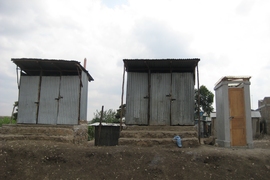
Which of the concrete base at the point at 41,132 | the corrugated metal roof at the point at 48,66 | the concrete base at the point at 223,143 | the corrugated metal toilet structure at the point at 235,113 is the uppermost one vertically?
the corrugated metal roof at the point at 48,66

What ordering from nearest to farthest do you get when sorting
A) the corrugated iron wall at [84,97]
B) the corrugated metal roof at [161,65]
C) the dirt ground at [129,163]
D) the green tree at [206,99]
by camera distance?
the dirt ground at [129,163] < the corrugated metal roof at [161,65] < the corrugated iron wall at [84,97] < the green tree at [206,99]

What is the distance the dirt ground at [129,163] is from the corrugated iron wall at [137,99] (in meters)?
2.33

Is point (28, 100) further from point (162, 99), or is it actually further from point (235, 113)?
point (235, 113)

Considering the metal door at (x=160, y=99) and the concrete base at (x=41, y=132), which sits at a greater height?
the metal door at (x=160, y=99)

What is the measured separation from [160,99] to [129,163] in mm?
4301

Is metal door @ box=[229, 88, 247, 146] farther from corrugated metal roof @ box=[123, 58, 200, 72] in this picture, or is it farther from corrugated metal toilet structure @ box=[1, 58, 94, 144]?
corrugated metal toilet structure @ box=[1, 58, 94, 144]

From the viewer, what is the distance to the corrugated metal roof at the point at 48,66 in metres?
11.5

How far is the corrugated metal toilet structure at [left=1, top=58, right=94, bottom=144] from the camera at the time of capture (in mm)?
11883

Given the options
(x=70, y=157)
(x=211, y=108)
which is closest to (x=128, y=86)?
(x=70, y=157)

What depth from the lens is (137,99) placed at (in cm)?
1154

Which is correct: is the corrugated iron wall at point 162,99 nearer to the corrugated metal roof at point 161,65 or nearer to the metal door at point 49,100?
the corrugated metal roof at point 161,65

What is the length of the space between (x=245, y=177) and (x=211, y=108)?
75.5ft

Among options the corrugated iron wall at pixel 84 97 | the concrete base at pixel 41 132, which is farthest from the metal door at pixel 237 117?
the corrugated iron wall at pixel 84 97

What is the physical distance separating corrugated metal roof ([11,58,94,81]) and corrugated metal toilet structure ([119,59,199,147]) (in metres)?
2.79
